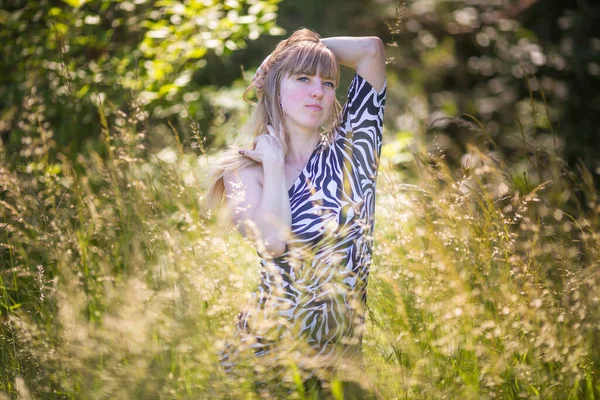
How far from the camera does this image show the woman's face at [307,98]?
2.13 meters

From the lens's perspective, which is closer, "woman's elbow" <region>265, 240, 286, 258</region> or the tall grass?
the tall grass

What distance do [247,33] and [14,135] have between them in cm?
146

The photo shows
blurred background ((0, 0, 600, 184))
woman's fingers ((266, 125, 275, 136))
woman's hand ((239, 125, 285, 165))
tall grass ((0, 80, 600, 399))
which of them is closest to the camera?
tall grass ((0, 80, 600, 399))

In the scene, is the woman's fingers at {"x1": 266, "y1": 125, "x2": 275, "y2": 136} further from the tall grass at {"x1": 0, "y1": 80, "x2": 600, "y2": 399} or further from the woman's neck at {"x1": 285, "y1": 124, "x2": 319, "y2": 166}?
the tall grass at {"x1": 0, "y1": 80, "x2": 600, "y2": 399}

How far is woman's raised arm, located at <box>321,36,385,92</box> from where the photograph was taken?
220cm

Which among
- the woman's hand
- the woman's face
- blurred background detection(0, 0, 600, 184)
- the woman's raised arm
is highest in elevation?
the woman's raised arm

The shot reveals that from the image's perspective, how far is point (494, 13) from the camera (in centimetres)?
650

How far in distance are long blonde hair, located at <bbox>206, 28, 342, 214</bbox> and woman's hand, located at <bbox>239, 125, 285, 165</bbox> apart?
41 mm

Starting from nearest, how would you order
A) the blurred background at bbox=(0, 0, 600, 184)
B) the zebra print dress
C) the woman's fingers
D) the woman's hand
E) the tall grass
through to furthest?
1. the tall grass
2. the zebra print dress
3. the woman's hand
4. the woman's fingers
5. the blurred background at bbox=(0, 0, 600, 184)

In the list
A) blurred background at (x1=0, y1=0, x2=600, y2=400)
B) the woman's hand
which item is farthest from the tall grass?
the woman's hand

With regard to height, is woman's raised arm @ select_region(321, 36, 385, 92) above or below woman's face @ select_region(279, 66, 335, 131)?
above

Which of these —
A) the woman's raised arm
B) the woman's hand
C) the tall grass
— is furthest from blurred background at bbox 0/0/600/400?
the woman's hand

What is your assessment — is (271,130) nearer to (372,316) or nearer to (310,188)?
(310,188)

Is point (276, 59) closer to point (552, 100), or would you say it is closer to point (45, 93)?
point (45, 93)
